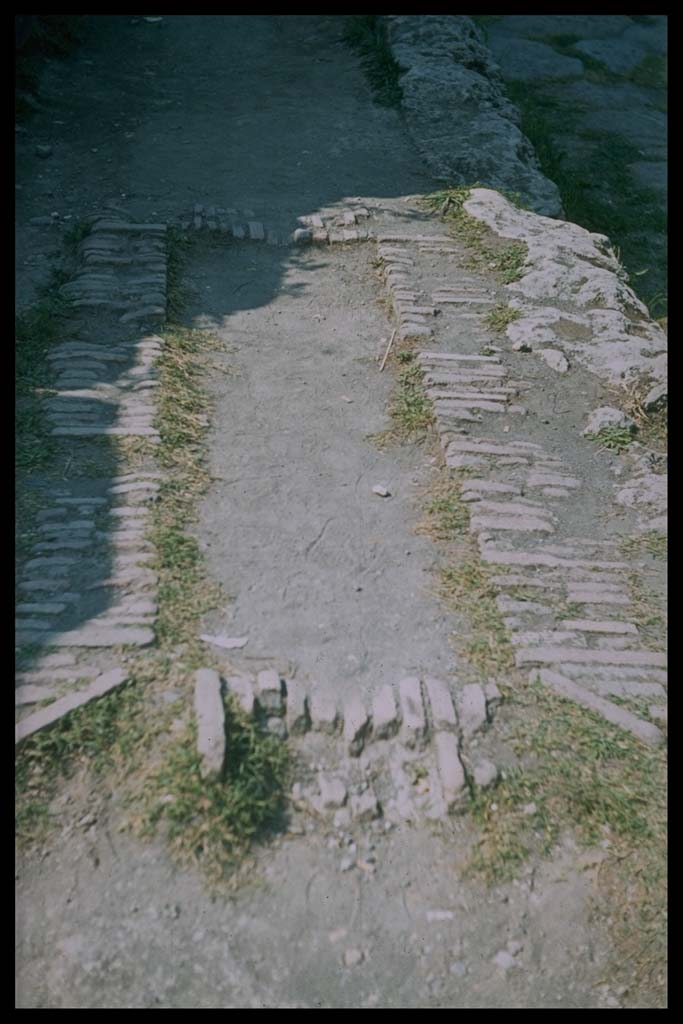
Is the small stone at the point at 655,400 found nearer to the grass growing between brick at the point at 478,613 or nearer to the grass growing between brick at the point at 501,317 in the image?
the grass growing between brick at the point at 501,317

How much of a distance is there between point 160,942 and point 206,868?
0.24 m

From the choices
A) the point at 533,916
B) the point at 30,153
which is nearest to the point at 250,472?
the point at 533,916

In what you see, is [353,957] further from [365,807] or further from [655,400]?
[655,400]

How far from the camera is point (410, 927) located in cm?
284

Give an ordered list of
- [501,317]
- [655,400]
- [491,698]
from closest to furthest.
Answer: [491,698] → [655,400] → [501,317]

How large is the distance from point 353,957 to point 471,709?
91 centimetres

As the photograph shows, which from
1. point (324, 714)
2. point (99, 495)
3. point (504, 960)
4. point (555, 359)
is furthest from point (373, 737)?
point (555, 359)

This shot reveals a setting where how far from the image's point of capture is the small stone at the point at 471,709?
3.29 metres

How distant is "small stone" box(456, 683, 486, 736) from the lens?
3289mm

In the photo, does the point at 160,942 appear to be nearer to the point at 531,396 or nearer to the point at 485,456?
the point at 485,456

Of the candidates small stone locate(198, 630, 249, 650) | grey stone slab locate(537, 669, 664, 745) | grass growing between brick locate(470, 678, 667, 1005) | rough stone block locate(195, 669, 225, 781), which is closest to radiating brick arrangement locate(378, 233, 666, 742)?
grey stone slab locate(537, 669, 664, 745)

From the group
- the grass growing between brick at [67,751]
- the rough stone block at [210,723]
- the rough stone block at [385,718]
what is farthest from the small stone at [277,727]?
the grass growing between brick at [67,751]

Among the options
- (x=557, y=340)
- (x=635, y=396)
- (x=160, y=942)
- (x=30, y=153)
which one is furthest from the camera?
(x=30, y=153)

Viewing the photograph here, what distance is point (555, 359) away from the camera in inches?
208
